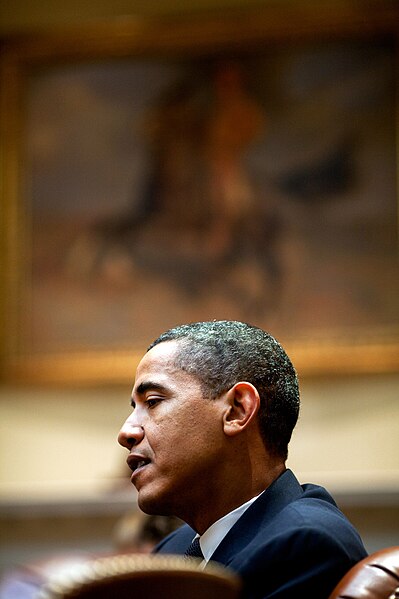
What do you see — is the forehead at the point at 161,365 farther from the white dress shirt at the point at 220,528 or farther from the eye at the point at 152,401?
the white dress shirt at the point at 220,528

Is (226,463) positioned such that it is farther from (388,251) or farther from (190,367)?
(388,251)

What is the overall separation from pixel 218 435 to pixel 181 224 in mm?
5656

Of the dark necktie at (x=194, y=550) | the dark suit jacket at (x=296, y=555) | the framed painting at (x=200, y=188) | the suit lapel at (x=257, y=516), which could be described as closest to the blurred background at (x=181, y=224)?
the framed painting at (x=200, y=188)

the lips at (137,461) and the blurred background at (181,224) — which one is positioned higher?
the blurred background at (181,224)

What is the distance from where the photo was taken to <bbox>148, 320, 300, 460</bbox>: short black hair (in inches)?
120

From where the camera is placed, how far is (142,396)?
10.2 ft

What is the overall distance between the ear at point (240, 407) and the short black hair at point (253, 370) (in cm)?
3

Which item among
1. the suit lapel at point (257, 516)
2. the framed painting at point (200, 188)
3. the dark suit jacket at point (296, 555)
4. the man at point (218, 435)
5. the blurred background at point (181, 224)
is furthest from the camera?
the framed painting at point (200, 188)

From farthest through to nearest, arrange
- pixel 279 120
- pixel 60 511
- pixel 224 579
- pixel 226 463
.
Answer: pixel 279 120
pixel 60 511
pixel 226 463
pixel 224 579

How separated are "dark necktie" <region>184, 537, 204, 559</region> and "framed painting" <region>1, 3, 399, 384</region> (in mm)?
5017

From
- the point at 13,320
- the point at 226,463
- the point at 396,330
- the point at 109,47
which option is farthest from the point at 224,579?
the point at 109,47

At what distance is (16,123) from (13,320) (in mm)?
1717

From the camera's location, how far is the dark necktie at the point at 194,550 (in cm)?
301

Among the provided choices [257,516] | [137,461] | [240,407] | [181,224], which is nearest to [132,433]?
[137,461]
